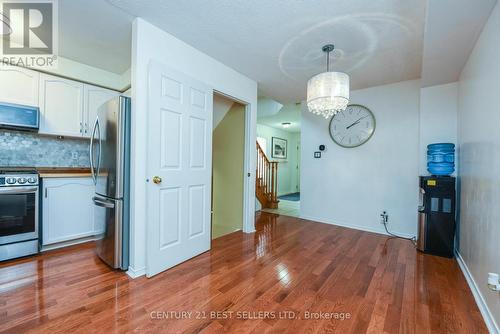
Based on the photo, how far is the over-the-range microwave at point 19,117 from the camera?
2.25m

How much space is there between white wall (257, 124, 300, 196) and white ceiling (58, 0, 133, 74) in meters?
4.51

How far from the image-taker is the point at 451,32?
5.79 feet

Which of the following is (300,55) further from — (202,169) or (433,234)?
(433,234)

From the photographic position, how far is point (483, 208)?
1661 millimetres

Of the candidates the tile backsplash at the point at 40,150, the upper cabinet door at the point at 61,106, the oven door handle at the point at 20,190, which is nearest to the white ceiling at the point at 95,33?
the upper cabinet door at the point at 61,106

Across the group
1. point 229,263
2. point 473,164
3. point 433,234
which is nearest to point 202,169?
point 229,263

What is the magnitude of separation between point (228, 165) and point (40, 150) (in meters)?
2.52

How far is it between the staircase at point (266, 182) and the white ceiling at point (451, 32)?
11.0 feet

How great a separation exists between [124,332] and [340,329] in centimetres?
134

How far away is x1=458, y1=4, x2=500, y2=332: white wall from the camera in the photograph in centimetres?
144

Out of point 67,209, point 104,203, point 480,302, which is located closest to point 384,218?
point 480,302

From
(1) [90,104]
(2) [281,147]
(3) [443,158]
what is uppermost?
(1) [90,104]

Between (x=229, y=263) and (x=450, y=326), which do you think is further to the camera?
(x=229, y=263)

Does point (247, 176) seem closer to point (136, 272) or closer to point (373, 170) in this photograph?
point (136, 272)
